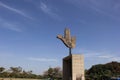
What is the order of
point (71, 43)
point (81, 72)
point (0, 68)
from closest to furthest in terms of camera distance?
point (81, 72) < point (71, 43) < point (0, 68)

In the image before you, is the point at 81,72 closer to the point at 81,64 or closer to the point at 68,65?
the point at 81,64

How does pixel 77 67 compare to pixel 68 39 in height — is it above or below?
below

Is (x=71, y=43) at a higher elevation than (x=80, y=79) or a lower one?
higher

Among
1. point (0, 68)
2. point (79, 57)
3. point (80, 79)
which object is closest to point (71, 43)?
point (79, 57)

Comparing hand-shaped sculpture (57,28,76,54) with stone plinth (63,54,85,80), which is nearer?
stone plinth (63,54,85,80)

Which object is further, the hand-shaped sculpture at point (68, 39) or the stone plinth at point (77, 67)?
the hand-shaped sculpture at point (68, 39)

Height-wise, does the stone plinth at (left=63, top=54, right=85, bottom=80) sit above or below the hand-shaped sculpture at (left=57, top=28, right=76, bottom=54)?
below

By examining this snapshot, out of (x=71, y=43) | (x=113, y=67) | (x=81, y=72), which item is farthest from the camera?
(x=113, y=67)

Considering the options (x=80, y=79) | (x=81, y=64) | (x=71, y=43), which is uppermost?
(x=71, y=43)

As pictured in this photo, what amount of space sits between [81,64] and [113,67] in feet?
167

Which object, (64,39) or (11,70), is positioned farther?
(11,70)

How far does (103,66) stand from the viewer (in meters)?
62.7

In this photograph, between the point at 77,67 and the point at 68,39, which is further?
the point at 68,39

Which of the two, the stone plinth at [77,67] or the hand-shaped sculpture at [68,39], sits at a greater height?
the hand-shaped sculpture at [68,39]
